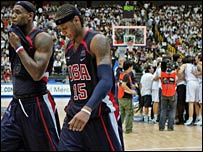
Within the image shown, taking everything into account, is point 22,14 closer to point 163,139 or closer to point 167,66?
point 163,139

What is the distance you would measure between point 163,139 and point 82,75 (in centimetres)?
597

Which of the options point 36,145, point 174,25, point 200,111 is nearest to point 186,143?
point 200,111

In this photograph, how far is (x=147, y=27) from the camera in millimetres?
31047

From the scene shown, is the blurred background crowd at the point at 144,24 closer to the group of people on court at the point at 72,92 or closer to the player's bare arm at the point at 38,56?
the group of people on court at the point at 72,92

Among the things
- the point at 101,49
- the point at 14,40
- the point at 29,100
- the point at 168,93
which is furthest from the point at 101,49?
the point at 168,93

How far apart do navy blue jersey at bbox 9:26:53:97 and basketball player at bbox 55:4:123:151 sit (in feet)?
1.94

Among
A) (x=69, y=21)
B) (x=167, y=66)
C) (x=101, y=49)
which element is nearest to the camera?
(x=101, y=49)

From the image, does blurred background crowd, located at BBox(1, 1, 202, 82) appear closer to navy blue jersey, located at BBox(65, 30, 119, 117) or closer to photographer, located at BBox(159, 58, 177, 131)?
photographer, located at BBox(159, 58, 177, 131)

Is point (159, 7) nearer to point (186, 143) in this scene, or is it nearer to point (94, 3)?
point (94, 3)

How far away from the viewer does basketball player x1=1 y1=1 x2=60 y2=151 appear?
461cm

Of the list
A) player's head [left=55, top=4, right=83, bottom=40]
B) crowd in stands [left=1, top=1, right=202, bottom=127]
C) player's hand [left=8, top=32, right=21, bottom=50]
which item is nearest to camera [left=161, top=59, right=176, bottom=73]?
player's hand [left=8, top=32, right=21, bottom=50]

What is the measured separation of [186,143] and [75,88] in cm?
547

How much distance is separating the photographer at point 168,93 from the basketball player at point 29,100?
21.3 feet

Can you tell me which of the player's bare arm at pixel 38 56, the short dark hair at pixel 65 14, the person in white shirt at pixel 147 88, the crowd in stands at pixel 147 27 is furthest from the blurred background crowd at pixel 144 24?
the short dark hair at pixel 65 14
